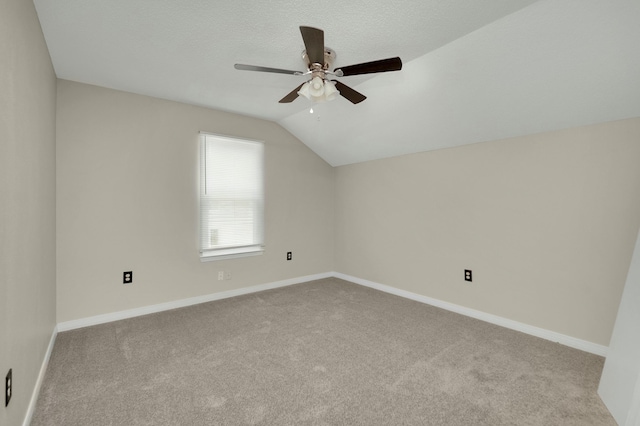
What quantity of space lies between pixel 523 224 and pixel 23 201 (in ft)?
12.2

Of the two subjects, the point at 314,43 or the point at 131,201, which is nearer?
the point at 314,43

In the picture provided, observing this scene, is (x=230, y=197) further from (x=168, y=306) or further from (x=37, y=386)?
(x=37, y=386)

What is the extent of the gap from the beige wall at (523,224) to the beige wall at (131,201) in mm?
1970

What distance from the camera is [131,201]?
10.2 ft

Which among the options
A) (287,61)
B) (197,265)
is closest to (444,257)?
(287,61)

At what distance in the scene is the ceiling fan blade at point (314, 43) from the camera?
1534 mm

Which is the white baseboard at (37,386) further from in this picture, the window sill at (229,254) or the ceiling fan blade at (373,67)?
the ceiling fan blade at (373,67)

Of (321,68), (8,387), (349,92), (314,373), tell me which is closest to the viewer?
(8,387)

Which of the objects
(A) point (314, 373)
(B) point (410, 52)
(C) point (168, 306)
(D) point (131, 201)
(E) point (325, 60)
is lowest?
(C) point (168, 306)

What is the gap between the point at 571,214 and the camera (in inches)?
99.3

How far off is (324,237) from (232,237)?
1.54 metres

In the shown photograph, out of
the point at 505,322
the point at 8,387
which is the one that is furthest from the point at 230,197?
the point at 505,322

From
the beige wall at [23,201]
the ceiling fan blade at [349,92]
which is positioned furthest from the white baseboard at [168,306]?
the ceiling fan blade at [349,92]

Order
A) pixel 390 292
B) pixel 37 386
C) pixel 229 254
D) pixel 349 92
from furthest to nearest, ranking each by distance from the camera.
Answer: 1. pixel 390 292
2. pixel 229 254
3. pixel 349 92
4. pixel 37 386
